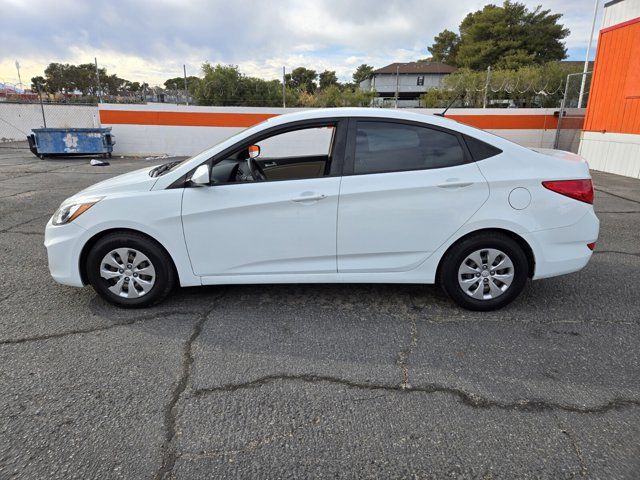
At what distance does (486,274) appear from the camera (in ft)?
11.5

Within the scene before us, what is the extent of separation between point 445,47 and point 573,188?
249 feet

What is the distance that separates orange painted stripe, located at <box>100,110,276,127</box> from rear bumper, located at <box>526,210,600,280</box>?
1336cm

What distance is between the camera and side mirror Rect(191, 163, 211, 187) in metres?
3.33

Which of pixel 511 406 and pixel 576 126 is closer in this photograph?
pixel 511 406

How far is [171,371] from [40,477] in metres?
0.92

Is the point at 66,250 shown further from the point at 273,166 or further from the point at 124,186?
the point at 273,166

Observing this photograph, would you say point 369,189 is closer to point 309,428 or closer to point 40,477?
point 309,428

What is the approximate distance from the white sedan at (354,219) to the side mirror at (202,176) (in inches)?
0.4

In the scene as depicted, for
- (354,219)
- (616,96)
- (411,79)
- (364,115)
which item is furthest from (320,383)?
(411,79)

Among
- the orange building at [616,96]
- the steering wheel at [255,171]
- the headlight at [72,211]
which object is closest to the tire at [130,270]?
the headlight at [72,211]

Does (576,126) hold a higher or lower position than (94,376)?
higher

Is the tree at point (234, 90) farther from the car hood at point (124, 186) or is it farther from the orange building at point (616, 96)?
the car hood at point (124, 186)

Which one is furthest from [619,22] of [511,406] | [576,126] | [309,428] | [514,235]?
[309,428]

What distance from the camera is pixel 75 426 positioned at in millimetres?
2328
